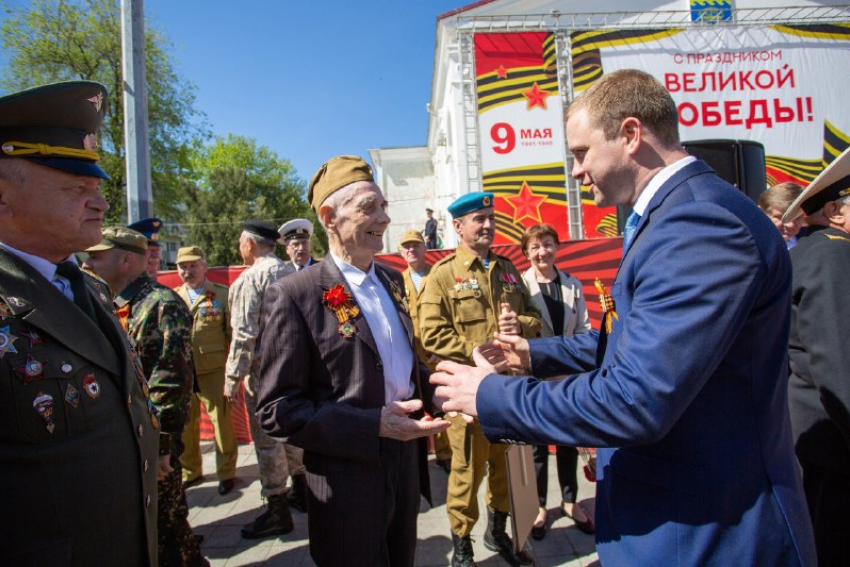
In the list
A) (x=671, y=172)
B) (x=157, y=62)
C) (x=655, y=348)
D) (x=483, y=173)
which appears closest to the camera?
(x=655, y=348)

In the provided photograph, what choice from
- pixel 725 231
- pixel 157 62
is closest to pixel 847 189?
pixel 725 231

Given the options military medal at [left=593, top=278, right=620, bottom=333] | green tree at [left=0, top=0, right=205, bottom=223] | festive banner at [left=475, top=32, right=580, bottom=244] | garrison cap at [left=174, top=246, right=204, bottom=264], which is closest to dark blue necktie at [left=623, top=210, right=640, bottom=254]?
military medal at [left=593, top=278, right=620, bottom=333]

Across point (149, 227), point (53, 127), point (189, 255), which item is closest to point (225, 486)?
point (189, 255)

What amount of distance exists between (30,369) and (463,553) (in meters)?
2.66

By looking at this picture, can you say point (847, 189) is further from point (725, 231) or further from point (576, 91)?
point (576, 91)

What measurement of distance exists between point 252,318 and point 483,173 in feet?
36.5

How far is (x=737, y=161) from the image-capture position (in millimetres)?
4676

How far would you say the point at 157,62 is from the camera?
23.0 meters

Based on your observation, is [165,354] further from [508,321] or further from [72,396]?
[508,321]

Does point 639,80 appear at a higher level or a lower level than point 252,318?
higher

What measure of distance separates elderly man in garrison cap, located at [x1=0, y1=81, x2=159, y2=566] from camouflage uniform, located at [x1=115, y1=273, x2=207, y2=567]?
35.2 inches

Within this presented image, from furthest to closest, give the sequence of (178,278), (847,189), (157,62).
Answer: (157,62)
(178,278)
(847,189)

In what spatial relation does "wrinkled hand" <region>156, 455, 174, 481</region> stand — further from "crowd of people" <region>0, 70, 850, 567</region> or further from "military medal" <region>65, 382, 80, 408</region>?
"military medal" <region>65, 382, 80, 408</region>

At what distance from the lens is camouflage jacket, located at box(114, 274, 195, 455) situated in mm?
2529
